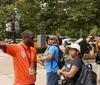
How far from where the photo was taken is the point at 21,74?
5012mm

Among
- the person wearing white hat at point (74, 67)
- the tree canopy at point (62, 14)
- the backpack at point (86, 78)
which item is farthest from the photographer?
the tree canopy at point (62, 14)

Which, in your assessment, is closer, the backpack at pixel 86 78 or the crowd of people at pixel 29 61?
the backpack at pixel 86 78

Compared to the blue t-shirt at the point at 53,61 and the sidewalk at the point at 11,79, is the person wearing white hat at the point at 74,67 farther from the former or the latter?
the sidewalk at the point at 11,79

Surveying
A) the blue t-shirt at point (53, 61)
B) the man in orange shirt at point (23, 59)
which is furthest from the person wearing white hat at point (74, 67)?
the blue t-shirt at point (53, 61)

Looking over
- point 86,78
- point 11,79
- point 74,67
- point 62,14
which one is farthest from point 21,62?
Answer: point 62,14

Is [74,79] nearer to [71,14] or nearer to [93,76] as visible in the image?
[93,76]

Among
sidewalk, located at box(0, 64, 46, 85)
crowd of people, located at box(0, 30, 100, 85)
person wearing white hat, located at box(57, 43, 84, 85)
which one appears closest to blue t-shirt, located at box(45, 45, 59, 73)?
crowd of people, located at box(0, 30, 100, 85)

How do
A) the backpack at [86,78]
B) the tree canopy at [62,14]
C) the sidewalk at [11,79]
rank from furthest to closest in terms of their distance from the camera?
the tree canopy at [62,14], the sidewalk at [11,79], the backpack at [86,78]

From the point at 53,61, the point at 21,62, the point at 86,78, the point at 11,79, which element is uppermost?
the point at 21,62

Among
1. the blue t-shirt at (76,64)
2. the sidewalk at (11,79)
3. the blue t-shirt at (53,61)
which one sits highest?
the blue t-shirt at (76,64)

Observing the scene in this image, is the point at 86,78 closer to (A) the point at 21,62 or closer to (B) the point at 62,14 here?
(A) the point at 21,62

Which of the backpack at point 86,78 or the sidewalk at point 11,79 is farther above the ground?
the backpack at point 86,78

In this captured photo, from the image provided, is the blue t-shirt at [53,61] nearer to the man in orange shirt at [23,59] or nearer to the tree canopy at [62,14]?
the man in orange shirt at [23,59]

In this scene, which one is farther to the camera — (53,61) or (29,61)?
(53,61)
